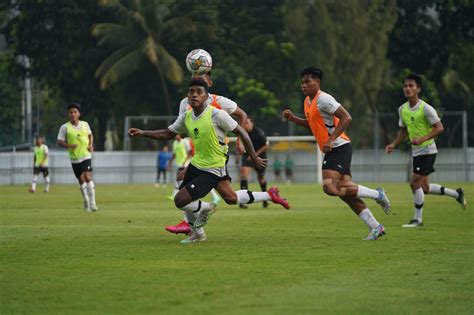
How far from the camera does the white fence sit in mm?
52250

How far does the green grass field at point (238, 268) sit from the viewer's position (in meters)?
8.48

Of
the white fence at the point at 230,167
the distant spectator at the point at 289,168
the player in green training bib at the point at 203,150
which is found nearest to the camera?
the player in green training bib at the point at 203,150

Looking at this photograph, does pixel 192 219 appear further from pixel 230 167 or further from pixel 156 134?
pixel 230 167

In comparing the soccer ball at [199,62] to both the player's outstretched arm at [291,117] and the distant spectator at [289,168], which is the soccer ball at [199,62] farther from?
the distant spectator at [289,168]

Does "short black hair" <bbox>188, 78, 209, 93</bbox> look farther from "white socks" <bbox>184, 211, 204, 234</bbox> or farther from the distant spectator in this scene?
the distant spectator

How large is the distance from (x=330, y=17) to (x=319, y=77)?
4405 cm

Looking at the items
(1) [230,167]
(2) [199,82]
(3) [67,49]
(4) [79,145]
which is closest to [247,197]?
(2) [199,82]

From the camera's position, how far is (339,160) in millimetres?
14359

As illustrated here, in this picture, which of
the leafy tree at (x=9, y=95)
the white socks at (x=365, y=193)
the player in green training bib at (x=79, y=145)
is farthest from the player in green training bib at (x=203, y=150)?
the leafy tree at (x=9, y=95)

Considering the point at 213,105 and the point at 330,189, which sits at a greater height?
the point at 213,105

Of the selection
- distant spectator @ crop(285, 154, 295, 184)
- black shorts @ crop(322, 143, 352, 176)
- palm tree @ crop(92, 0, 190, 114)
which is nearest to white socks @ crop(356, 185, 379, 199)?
black shorts @ crop(322, 143, 352, 176)

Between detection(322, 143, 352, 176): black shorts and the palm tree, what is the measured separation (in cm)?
4419

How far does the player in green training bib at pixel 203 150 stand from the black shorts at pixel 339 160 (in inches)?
35.9

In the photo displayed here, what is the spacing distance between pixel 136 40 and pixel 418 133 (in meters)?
43.9
